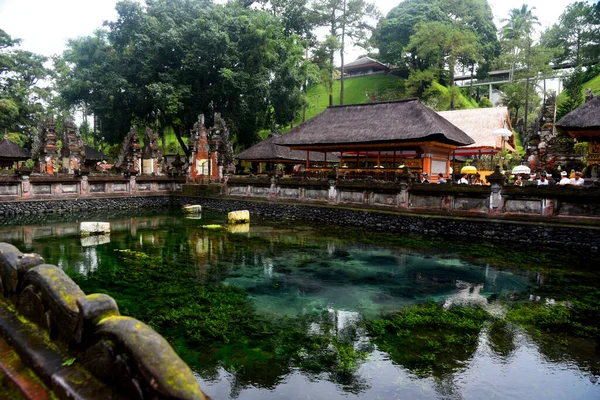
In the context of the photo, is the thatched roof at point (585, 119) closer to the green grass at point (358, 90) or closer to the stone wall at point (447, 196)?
Result: the stone wall at point (447, 196)

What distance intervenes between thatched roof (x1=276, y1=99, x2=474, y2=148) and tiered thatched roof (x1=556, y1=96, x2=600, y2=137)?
483 centimetres

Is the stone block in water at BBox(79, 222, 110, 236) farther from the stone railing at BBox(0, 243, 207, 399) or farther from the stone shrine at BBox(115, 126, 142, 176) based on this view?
the stone shrine at BBox(115, 126, 142, 176)

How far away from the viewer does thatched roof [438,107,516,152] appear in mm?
28255

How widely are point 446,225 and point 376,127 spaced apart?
749cm

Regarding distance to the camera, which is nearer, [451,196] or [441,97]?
[451,196]

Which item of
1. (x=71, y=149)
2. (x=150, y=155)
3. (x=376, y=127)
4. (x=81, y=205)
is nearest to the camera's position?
(x=376, y=127)

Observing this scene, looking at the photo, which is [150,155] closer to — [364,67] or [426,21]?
[426,21]

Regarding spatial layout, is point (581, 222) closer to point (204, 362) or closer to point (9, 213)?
point (204, 362)

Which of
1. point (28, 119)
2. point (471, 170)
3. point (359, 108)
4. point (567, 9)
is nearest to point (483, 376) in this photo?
point (471, 170)

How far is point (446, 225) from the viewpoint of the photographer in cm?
1552

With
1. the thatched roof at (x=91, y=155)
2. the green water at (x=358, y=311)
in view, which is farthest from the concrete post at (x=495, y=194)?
the thatched roof at (x=91, y=155)

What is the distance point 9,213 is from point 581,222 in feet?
78.2

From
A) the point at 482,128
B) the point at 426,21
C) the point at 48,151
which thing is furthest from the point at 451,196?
the point at 426,21

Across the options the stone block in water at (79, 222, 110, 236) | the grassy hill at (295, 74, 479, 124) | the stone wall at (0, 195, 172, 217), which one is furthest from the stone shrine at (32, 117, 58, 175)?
the grassy hill at (295, 74, 479, 124)
